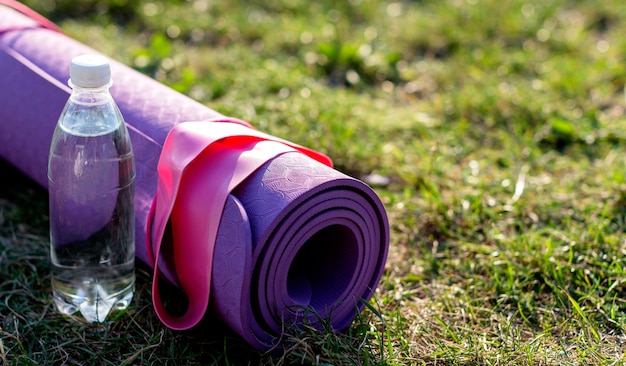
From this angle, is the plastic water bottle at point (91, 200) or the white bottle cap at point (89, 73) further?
the plastic water bottle at point (91, 200)

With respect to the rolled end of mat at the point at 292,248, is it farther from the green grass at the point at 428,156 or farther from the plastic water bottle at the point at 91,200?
the plastic water bottle at the point at 91,200

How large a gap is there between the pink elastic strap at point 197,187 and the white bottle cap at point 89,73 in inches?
10.9

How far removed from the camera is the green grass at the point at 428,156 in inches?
90.4

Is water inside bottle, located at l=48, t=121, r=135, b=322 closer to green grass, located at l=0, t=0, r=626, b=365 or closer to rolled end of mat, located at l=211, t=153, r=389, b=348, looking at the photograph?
green grass, located at l=0, t=0, r=626, b=365

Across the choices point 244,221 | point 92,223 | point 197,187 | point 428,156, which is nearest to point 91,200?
point 92,223

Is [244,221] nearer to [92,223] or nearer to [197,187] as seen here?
[197,187]

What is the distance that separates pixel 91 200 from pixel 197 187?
383mm

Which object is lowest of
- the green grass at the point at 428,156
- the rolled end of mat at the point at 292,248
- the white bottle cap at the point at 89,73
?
the green grass at the point at 428,156

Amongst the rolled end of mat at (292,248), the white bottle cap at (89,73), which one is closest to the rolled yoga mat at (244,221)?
the rolled end of mat at (292,248)

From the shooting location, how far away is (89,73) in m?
1.99

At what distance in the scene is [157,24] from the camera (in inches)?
183

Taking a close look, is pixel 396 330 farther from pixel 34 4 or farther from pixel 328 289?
pixel 34 4

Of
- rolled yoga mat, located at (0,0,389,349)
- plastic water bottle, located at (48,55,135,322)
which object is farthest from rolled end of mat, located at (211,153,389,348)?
plastic water bottle, located at (48,55,135,322)

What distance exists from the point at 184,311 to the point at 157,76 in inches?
74.9
